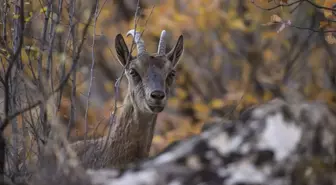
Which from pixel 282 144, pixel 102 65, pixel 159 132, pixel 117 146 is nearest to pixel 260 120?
pixel 282 144

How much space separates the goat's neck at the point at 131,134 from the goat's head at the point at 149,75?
137 millimetres

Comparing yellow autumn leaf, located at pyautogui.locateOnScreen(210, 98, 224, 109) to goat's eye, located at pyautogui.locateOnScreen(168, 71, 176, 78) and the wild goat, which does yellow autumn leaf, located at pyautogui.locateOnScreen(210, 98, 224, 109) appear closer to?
goat's eye, located at pyautogui.locateOnScreen(168, 71, 176, 78)

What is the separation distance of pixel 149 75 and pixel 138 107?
48cm

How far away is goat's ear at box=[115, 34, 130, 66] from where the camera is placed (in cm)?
998

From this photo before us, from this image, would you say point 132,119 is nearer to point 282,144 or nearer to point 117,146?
point 117,146

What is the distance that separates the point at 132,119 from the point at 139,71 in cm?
71

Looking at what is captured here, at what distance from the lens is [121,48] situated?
33.1 ft

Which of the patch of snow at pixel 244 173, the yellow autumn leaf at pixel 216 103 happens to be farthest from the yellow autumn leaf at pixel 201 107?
the patch of snow at pixel 244 173

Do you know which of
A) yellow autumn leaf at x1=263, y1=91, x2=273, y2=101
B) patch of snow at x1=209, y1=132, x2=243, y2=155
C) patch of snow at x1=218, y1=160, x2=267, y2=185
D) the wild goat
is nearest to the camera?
patch of snow at x1=218, y1=160, x2=267, y2=185

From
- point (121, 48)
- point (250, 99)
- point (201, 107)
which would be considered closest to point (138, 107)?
point (121, 48)

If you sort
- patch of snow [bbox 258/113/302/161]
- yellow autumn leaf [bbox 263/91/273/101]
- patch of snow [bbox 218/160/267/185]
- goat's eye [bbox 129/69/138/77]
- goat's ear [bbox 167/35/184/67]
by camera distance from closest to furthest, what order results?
patch of snow [bbox 218/160/267/185] → patch of snow [bbox 258/113/302/161] → goat's eye [bbox 129/69/138/77] → goat's ear [bbox 167/35/184/67] → yellow autumn leaf [bbox 263/91/273/101]

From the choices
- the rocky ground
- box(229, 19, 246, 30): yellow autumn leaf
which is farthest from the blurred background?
the rocky ground

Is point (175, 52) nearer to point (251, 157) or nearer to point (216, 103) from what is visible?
point (251, 157)

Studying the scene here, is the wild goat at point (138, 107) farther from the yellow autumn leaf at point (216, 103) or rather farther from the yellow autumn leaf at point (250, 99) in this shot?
the yellow autumn leaf at point (250, 99)
